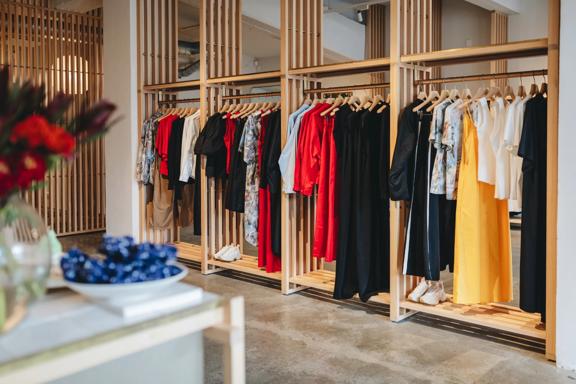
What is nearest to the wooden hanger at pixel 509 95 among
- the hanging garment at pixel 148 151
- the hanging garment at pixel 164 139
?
the hanging garment at pixel 164 139

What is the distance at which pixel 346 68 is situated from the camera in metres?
4.36

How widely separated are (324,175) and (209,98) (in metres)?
1.76

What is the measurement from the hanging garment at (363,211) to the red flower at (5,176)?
313 cm

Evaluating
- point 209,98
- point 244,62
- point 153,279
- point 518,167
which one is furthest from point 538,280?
point 244,62

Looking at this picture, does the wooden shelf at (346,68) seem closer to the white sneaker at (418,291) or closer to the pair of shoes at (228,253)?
the white sneaker at (418,291)

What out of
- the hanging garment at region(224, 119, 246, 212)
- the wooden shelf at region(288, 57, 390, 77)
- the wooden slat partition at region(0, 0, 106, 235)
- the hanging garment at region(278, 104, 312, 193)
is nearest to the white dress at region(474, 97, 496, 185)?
the wooden shelf at region(288, 57, 390, 77)

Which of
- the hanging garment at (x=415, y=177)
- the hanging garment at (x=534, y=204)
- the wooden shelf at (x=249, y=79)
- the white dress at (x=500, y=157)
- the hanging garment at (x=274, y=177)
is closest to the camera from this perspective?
the hanging garment at (x=534, y=204)

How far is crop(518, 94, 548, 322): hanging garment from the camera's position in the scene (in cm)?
344

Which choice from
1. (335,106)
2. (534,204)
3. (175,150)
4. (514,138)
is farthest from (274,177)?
(534,204)

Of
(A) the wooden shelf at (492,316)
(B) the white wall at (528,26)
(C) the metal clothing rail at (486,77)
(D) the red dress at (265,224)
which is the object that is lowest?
(A) the wooden shelf at (492,316)

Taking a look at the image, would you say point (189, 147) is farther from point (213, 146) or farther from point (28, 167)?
point (28, 167)

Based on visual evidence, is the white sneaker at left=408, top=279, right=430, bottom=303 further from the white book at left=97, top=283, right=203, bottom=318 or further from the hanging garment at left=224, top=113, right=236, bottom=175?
the white book at left=97, top=283, right=203, bottom=318

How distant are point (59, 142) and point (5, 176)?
0.14 meters

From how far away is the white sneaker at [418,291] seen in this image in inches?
164
